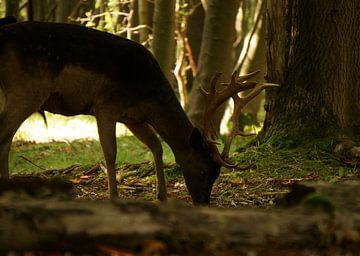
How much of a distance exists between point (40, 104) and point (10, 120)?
0.34 metres

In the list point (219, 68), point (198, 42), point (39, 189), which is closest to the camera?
point (39, 189)

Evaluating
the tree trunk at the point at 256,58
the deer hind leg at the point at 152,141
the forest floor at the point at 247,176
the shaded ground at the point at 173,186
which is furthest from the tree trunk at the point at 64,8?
the deer hind leg at the point at 152,141

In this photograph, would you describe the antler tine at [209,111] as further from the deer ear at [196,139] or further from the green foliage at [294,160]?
the green foliage at [294,160]

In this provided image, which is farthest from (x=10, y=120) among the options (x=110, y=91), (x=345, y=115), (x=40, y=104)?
(x=345, y=115)

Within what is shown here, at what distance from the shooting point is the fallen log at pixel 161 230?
11.1 ft

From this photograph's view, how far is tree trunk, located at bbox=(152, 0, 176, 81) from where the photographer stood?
12.2m

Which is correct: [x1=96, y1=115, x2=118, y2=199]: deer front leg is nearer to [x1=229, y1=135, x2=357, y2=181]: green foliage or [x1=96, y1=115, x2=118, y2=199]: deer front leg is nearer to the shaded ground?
the shaded ground

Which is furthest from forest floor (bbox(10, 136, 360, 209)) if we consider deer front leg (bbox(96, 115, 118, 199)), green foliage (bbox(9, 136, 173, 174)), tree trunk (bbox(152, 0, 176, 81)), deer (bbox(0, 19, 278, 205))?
tree trunk (bbox(152, 0, 176, 81))

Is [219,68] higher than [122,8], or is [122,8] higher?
[122,8]

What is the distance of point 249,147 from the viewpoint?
922 centimetres

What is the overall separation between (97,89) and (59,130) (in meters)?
8.02

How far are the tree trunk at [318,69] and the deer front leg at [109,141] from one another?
2228 mm

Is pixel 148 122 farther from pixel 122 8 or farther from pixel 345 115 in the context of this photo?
pixel 122 8

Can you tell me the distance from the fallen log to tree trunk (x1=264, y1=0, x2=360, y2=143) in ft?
16.2
